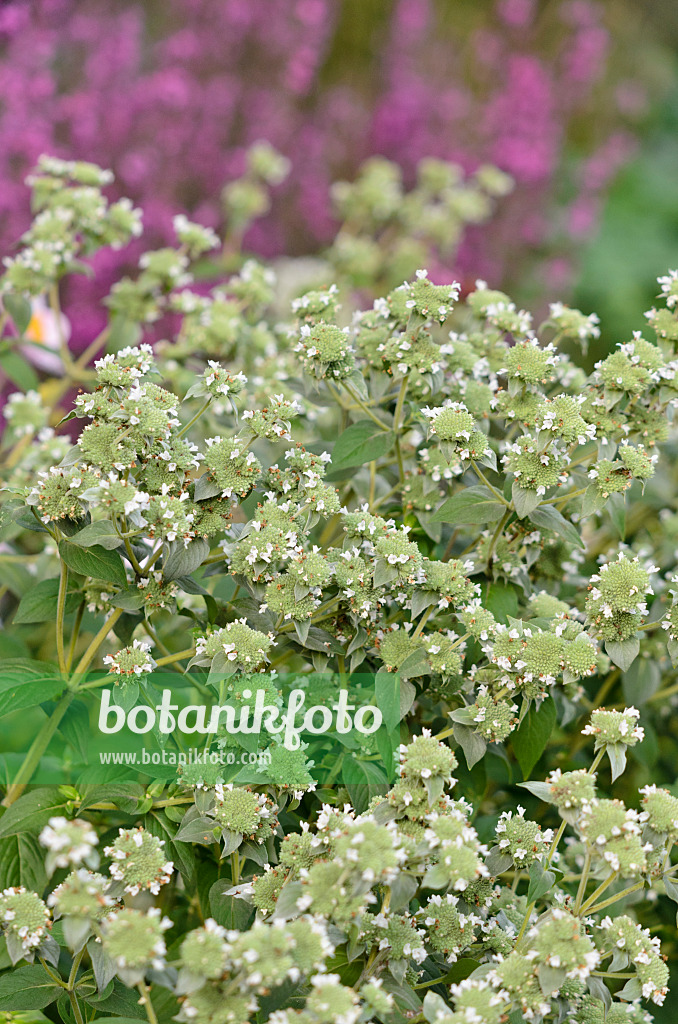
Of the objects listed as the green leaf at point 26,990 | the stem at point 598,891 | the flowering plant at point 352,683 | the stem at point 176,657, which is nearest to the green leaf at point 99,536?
the flowering plant at point 352,683

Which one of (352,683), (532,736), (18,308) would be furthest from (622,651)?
(18,308)

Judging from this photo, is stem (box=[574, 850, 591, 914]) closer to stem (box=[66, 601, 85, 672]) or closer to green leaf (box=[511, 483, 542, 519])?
green leaf (box=[511, 483, 542, 519])

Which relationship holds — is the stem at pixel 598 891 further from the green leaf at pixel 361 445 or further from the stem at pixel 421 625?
the green leaf at pixel 361 445

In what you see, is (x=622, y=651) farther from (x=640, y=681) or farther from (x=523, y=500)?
(x=640, y=681)

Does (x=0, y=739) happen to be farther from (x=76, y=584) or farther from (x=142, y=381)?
(x=142, y=381)

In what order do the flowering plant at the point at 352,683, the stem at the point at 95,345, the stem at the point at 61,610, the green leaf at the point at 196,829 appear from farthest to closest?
the stem at the point at 95,345
the stem at the point at 61,610
the green leaf at the point at 196,829
the flowering plant at the point at 352,683

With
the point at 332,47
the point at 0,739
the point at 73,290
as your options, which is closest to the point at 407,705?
the point at 0,739
